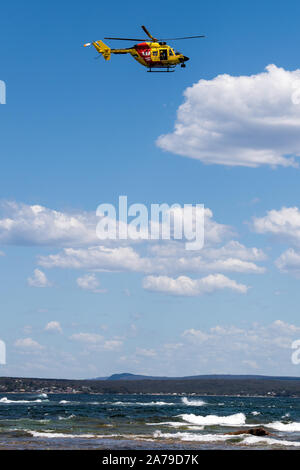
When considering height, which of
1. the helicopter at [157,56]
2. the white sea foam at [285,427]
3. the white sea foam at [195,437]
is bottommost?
the white sea foam at [285,427]

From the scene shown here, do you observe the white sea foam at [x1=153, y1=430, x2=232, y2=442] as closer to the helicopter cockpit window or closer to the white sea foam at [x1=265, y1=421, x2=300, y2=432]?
the white sea foam at [x1=265, y1=421, x2=300, y2=432]

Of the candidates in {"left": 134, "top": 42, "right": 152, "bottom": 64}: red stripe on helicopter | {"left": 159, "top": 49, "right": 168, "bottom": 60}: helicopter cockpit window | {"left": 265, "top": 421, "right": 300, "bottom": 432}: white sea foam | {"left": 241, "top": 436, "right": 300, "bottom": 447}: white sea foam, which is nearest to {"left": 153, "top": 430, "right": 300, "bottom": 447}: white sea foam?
{"left": 241, "top": 436, "right": 300, "bottom": 447}: white sea foam

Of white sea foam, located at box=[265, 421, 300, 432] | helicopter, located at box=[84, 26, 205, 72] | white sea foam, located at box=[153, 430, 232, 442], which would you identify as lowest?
white sea foam, located at box=[265, 421, 300, 432]

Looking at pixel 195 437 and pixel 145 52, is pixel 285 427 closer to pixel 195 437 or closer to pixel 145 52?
pixel 195 437

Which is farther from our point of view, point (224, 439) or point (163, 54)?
point (163, 54)

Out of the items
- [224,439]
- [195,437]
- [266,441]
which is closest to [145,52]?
[195,437]

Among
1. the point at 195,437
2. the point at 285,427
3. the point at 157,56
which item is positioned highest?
Answer: the point at 157,56

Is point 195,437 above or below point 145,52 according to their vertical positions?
below

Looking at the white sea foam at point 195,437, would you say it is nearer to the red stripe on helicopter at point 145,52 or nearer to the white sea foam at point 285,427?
the white sea foam at point 285,427

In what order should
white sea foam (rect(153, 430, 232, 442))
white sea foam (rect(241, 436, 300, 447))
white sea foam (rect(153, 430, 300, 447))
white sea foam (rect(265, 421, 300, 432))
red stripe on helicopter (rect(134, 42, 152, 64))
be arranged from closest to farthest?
white sea foam (rect(241, 436, 300, 447)), white sea foam (rect(153, 430, 300, 447)), white sea foam (rect(153, 430, 232, 442)), red stripe on helicopter (rect(134, 42, 152, 64)), white sea foam (rect(265, 421, 300, 432))

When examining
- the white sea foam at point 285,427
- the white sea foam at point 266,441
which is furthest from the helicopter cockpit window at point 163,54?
the white sea foam at point 285,427

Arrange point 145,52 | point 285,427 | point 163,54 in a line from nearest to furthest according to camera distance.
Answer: point 145,52, point 163,54, point 285,427
